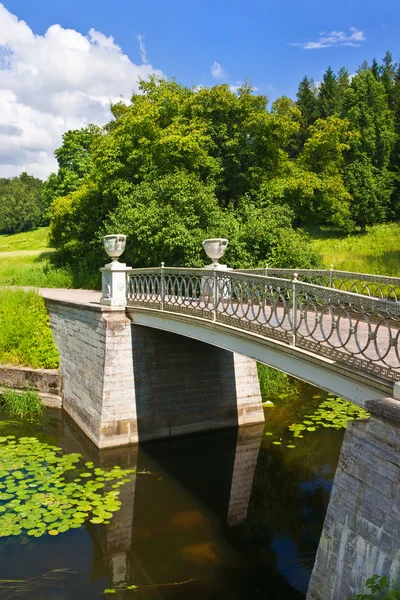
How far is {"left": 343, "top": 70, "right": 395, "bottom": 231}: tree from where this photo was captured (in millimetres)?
31969

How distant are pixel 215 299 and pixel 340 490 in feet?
11.8

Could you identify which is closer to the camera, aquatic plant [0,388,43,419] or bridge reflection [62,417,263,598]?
bridge reflection [62,417,263,598]

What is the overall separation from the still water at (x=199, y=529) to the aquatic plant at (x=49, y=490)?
187 millimetres

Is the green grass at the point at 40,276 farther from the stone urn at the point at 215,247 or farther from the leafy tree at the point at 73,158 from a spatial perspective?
the stone urn at the point at 215,247

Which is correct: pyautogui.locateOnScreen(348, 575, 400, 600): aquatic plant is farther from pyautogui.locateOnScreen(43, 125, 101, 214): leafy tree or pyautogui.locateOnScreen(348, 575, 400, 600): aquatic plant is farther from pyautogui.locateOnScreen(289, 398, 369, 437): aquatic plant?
A: pyautogui.locateOnScreen(43, 125, 101, 214): leafy tree

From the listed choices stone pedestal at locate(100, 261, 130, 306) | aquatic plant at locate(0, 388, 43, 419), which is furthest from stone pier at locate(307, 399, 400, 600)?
aquatic plant at locate(0, 388, 43, 419)

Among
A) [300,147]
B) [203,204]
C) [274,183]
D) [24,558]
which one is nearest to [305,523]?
[24,558]

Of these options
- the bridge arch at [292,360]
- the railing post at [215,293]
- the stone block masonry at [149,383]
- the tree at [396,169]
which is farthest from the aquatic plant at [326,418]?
the tree at [396,169]

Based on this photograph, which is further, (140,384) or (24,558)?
(140,384)

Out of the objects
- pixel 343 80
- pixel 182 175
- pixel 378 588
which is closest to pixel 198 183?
pixel 182 175

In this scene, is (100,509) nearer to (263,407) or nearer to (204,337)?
(204,337)

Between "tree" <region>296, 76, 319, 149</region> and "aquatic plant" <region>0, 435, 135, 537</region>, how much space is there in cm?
3997

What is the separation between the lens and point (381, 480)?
16.3 feet

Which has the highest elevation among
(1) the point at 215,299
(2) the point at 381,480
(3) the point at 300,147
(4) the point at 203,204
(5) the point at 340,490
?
(3) the point at 300,147
